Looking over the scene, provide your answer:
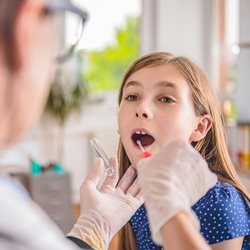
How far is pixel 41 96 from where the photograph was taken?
0.63 metres

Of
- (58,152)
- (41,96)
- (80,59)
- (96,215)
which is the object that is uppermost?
(41,96)

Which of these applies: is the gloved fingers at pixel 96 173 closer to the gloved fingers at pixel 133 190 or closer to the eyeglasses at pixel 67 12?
the gloved fingers at pixel 133 190

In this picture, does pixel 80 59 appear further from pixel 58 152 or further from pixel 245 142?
pixel 245 142

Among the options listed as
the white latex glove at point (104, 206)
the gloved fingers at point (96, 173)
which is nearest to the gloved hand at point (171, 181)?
the white latex glove at point (104, 206)

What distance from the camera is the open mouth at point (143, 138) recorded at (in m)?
1.38

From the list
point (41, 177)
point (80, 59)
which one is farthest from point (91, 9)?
point (41, 177)

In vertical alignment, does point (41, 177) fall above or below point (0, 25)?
below

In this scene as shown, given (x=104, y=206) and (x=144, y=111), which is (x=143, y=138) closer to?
(x=144, y=111)

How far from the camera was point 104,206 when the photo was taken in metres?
1.23

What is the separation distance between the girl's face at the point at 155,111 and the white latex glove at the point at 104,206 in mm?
92

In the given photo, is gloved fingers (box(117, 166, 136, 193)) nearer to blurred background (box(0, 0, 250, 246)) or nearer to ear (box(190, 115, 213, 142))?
ear (box(190, 115, 213, 142))

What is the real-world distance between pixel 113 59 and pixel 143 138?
356 centimetres

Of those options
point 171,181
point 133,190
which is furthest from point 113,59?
point 171,181

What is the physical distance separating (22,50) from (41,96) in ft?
0.24
